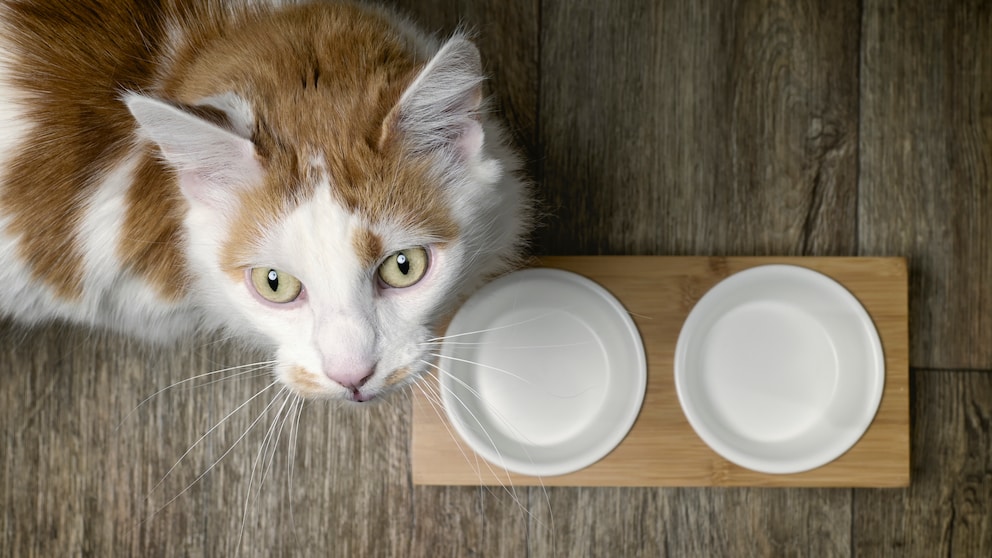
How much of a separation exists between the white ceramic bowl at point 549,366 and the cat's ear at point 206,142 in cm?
49

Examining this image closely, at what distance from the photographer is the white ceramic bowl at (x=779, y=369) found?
3.77ft

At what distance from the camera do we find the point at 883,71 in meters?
1.28

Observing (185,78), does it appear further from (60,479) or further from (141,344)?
(60,479)

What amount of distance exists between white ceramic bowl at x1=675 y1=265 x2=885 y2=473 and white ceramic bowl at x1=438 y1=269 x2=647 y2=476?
A: 104mm

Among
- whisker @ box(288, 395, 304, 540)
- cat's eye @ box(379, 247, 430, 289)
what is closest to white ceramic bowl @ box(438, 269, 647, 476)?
whisker @ box(288, 395, 304, 540)

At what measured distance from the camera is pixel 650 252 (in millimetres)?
1265

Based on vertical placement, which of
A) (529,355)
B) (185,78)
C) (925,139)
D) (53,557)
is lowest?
(53,557)

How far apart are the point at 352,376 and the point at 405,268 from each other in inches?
4.8

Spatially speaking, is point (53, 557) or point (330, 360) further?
point (53, 557)

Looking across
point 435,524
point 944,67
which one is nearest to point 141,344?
point 435,524

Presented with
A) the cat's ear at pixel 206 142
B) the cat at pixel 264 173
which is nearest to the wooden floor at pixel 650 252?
the cat at pixel 264 173

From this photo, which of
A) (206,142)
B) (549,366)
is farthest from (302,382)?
(549,366)

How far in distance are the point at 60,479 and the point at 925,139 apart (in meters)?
1.62

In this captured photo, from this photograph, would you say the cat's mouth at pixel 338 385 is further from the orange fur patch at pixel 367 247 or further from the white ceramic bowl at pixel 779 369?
the white ceramic bowl at pixel 779 369
